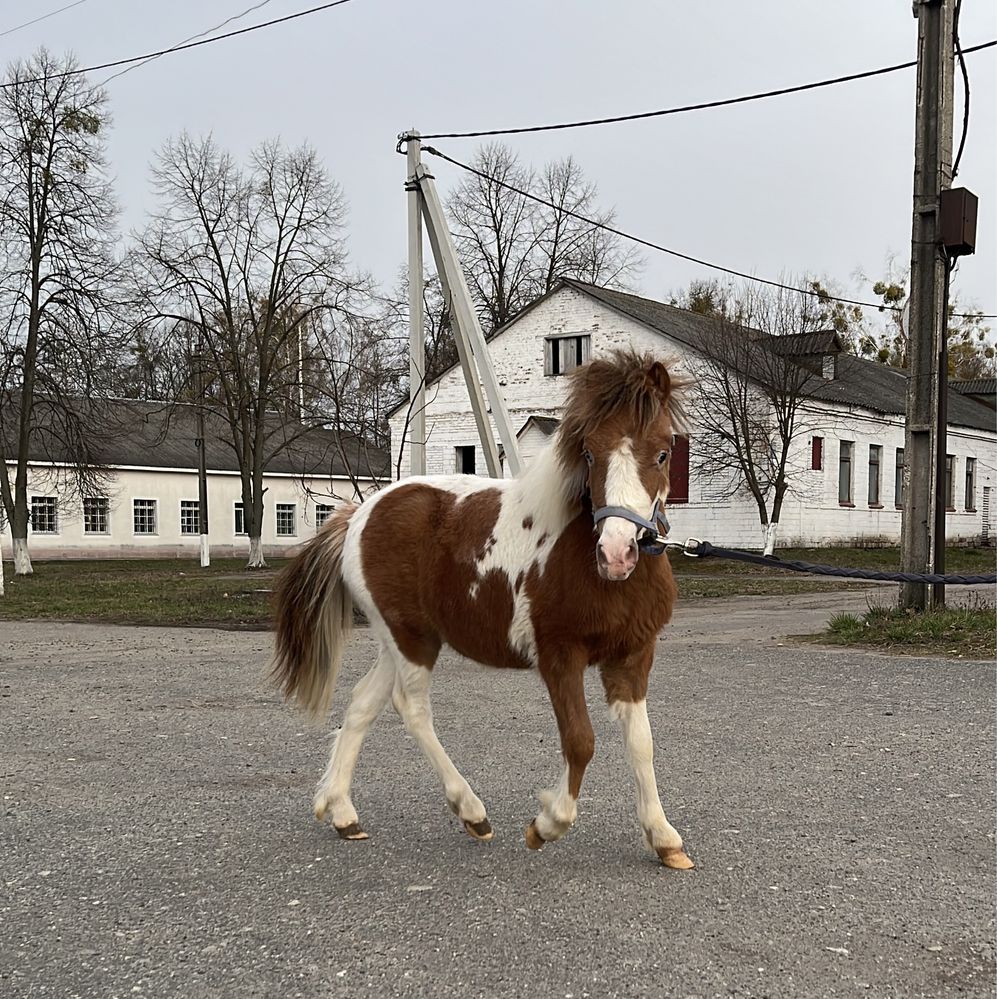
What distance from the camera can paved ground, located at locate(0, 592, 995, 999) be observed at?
323 centimetres

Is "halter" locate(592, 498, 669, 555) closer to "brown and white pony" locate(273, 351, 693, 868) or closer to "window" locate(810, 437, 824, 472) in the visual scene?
"brown and white pony" locate(273, 351, 693, 868)

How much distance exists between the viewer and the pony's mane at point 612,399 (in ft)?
12.6

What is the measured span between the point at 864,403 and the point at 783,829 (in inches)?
1362

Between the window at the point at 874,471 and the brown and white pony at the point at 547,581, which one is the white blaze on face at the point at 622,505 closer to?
the brown and white pony at the point at 547,581

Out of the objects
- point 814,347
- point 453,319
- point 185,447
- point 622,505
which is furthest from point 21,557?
point 622,505

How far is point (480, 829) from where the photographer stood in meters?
4.42

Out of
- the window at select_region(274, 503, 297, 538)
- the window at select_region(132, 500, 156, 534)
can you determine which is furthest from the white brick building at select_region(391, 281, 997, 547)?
the window at select_region(132, 500, 156, 534)

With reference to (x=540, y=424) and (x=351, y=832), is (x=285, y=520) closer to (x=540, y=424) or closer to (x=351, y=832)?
(x=540, y=424)

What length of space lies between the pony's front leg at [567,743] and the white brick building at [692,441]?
2894 cm

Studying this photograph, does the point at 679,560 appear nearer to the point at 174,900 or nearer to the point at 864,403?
the point at 864,403

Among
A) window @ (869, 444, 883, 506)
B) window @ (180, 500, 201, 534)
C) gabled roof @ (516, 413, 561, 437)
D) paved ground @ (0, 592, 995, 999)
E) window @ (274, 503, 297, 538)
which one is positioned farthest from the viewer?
window @ (274, 503, 297, 538)

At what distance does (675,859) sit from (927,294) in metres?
9.84

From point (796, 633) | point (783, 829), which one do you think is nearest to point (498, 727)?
point (783, 829)

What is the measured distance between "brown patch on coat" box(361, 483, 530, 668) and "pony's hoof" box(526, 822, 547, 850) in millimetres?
642
